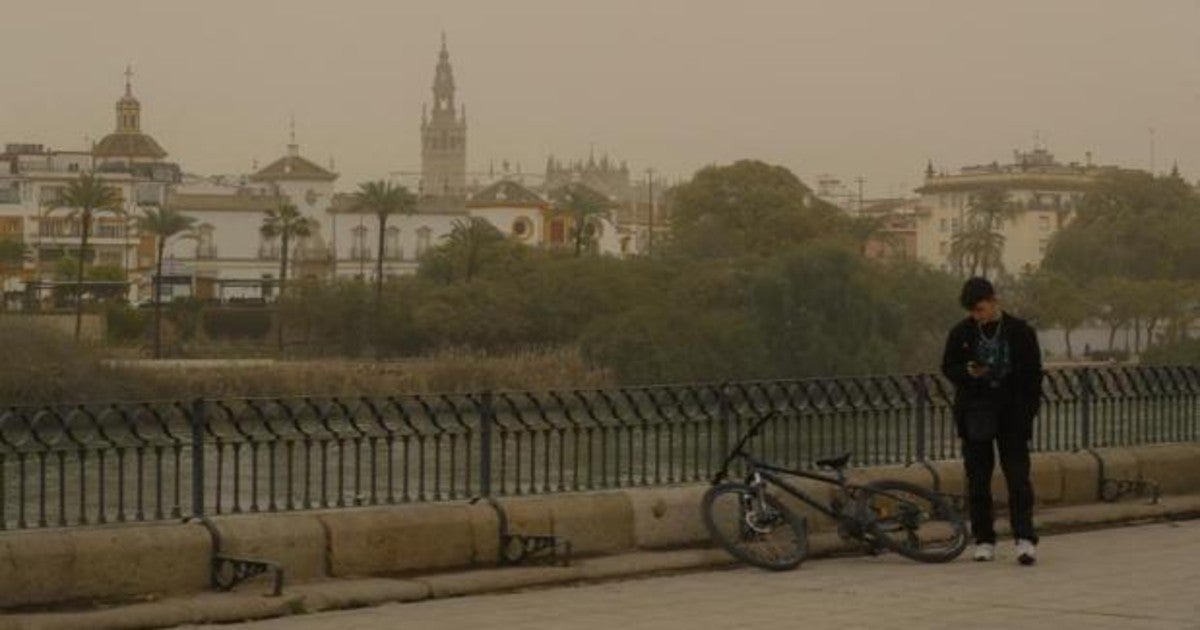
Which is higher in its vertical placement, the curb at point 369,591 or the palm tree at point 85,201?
the palm tree at point 85,201

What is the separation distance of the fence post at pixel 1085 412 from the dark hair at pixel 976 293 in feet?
10.6

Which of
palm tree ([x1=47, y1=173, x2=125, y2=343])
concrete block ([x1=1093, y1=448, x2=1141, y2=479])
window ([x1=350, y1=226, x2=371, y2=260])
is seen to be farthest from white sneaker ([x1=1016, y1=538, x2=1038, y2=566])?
window ([x1=350, y1=226, x2=371, y2=260])

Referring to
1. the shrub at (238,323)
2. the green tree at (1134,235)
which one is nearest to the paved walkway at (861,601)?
the shrub at (238,323)

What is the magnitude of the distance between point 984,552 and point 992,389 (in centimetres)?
83

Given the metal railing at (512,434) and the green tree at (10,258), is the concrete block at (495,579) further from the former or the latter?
the green tree at (10,258)

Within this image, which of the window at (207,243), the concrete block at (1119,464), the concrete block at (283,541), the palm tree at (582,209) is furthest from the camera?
the window at (207,243)

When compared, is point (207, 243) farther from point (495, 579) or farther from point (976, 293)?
point (495, 579)

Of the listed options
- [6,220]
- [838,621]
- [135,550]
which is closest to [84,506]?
[135,550]

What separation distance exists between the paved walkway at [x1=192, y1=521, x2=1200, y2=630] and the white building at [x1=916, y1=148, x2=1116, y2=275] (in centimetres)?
15752

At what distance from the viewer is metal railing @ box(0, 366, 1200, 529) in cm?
1104

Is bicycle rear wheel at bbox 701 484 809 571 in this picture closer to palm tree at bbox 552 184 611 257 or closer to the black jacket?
the black jacket

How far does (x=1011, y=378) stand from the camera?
1255cm

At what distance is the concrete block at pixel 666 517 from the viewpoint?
12.5 m

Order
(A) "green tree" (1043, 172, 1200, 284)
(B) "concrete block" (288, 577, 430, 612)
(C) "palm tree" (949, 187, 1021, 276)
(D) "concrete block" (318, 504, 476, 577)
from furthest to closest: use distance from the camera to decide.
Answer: (C) "palm tree" (949, 187, 1021, 276), (A) "green tree" (1043, 172, 1200, 284), (D) "concrete block" (318, 504, 476, 577), (B) "concrete block" (288, 577, 430, 612)
